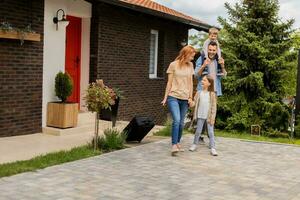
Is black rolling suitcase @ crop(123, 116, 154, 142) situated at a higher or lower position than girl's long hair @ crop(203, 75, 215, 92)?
lower

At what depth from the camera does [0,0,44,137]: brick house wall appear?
8680 millimetres

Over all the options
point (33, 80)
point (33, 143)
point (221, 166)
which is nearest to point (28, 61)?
point (33, 80)

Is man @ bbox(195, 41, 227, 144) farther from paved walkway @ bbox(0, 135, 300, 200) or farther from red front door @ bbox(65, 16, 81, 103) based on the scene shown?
red front door @ bbox(65, 16, 81, 103)

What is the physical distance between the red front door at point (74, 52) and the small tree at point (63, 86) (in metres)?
1.55

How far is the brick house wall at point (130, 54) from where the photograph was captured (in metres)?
11.6

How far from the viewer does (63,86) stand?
9.70 meters

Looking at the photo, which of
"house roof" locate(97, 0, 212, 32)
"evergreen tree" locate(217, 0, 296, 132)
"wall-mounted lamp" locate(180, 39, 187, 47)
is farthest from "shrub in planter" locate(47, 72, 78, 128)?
"wall-mounted lamp" locate(180, 39, 187, 47)

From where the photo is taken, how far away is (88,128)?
9.96 meters

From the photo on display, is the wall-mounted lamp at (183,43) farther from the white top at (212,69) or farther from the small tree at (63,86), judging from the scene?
the white top at (212,69)

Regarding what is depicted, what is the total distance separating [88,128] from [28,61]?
1.87 m

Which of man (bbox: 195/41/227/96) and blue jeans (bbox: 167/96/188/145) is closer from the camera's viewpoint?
blue jeans (bbox: 167/96/188/145)

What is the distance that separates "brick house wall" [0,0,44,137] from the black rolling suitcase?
201 centimetres

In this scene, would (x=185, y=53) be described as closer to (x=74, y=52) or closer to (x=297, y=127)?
(x=74, y=52)

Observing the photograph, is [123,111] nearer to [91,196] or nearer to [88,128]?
[88,128]
